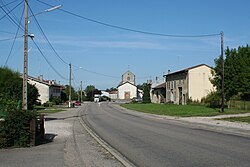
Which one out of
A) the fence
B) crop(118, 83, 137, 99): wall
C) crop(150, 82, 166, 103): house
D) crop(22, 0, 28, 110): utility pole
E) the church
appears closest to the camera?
crop(22, 0, 28, 110): utility pole

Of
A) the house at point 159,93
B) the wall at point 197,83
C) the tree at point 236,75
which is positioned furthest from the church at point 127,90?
the tree at point 236,75

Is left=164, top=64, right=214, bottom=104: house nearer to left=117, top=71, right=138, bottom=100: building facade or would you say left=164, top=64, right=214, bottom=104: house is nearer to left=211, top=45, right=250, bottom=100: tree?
left=211, top=45, right=250, bottom=100: tree

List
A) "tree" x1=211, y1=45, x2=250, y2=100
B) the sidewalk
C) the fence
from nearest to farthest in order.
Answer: the sidewalk, the fence, "tree" x1=211, y1=45, x2=250, y2=100

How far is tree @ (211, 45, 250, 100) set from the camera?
153 feet

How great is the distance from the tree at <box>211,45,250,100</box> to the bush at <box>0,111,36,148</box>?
123 ft

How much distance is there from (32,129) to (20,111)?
0.79 m

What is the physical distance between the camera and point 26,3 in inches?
887

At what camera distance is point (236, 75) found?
47438 mm

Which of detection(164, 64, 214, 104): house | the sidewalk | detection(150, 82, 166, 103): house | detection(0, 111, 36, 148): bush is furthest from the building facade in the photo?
the sidewalk

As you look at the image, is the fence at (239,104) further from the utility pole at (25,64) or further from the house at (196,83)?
the utility pole at (25,64)

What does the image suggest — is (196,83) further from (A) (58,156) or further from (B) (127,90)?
(B) (127,90)

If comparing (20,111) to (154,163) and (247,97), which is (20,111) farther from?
(247,97)

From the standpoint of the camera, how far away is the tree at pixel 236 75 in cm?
4675

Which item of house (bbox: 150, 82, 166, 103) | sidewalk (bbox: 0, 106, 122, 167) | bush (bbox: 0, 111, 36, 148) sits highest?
house (bbox: 150, 82, 166, 103)
